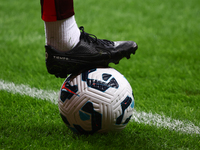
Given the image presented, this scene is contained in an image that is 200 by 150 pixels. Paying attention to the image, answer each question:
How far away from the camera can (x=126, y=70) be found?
4.24 meters

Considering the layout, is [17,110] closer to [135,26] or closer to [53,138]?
[53,138]

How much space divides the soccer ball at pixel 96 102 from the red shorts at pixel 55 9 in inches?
21.3

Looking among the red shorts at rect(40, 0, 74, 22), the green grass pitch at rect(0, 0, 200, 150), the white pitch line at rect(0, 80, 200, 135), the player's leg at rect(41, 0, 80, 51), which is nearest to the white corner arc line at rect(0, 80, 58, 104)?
the white pitch line at rect(0, 80, 200, 135)

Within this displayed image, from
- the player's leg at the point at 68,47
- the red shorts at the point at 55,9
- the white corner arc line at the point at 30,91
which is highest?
the red shorts at the point at 55,9

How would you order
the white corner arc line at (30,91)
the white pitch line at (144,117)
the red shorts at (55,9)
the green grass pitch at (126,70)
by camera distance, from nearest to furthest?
the red shorts at (55,9)
the green grass pitch at (126,70)
the white pitch line at (144,117)
the white corner arc line at (30,91)

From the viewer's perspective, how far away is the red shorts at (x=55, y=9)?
7.14 feet

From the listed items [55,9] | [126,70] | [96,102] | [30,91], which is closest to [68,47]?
[55,9]

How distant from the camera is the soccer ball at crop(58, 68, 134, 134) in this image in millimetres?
2254

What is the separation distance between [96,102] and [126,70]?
2.07 m

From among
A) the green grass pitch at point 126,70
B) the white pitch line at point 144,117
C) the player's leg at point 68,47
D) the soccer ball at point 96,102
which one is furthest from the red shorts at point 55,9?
the white pitch line at point 144,117

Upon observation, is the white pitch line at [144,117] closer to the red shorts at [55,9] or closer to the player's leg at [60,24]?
the player's leg at [60,24]

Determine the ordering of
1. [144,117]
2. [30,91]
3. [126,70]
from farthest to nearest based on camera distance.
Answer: [126,70]
[30,91]
[144,117]

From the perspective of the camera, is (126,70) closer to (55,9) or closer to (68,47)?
(68,47)

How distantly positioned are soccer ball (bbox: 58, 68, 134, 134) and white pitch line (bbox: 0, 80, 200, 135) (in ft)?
1.67
